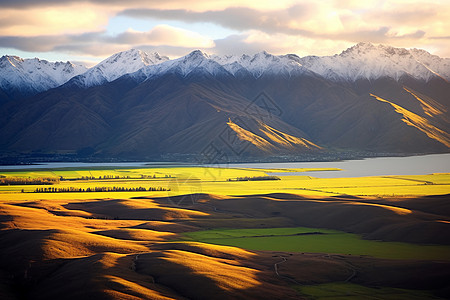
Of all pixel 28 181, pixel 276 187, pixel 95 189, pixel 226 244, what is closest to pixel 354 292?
pixel 226 244

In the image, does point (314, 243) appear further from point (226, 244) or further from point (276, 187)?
point (276, 187)

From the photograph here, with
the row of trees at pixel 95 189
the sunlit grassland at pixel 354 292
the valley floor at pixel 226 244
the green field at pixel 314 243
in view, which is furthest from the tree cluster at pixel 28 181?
the sunlit grassland at pixel 354 292

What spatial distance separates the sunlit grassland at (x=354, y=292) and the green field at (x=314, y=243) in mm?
17002

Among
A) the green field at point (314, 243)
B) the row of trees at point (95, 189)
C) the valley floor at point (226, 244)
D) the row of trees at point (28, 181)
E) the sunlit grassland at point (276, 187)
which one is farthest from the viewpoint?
the row of trees at point (28, 181)

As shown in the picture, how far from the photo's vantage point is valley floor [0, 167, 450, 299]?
6669cm

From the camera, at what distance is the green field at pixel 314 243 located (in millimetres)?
89500

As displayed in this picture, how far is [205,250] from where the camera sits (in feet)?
275

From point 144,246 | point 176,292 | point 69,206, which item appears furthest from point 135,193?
point 176,292

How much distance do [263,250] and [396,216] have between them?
1446 inches

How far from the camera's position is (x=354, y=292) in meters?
67.4

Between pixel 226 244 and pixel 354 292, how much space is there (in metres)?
30.4

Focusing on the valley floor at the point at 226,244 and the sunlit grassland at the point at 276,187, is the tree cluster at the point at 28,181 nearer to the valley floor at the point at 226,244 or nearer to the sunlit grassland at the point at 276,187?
the sunlit grassland at the point at 276,187

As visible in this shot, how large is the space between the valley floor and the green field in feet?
0.61

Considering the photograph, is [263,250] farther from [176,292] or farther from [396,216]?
[396,216]
